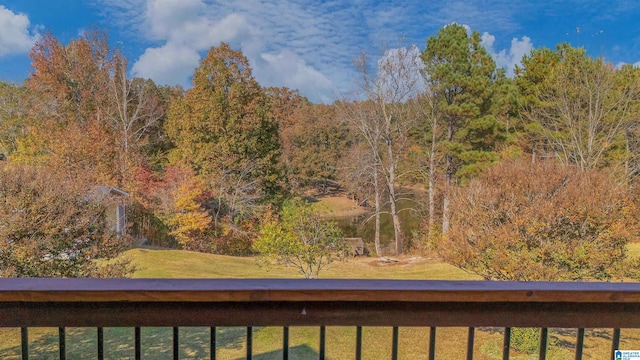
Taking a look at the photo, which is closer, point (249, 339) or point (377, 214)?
point (249, 339)

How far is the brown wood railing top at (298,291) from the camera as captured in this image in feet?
3.52

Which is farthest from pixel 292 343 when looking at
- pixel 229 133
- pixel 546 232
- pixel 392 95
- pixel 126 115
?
pixel 126 115

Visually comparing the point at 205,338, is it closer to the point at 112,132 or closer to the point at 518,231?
the point at 518,231

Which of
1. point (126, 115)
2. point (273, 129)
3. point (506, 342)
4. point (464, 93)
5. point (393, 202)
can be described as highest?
Answer: point (464, 93)

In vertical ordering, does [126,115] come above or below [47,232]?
above

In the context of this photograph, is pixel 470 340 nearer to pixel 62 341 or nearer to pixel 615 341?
pixel 615 341

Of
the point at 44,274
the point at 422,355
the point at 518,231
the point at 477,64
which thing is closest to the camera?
the point at 422,355

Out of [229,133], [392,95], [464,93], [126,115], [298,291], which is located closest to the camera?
[298,291]

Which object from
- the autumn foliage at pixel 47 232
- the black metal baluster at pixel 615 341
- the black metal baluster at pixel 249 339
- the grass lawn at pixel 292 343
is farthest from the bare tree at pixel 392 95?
the black metal baluster at pixel 249 339

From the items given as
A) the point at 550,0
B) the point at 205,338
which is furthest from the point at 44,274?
the point at 550,0

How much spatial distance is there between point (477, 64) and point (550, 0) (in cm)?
302

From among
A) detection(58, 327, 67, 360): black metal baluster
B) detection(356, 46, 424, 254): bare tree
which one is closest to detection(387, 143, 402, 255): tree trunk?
detection(356, 46, 424, 254): bare tree

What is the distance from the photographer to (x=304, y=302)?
112cm

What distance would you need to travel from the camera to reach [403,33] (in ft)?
50.7
